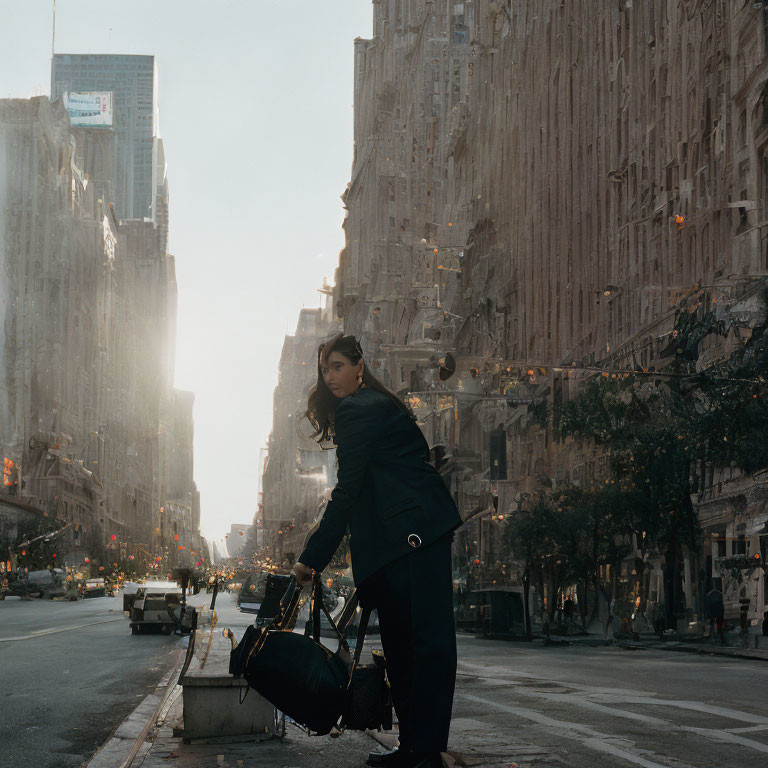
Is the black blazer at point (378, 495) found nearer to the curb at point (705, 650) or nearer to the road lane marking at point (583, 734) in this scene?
the road lane marking at point (583, 734)

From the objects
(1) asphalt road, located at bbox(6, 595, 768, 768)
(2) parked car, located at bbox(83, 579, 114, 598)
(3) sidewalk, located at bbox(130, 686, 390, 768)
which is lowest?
(2) parked car, located at bbox(83, 579, 114, 598)

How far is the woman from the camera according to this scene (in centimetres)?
457

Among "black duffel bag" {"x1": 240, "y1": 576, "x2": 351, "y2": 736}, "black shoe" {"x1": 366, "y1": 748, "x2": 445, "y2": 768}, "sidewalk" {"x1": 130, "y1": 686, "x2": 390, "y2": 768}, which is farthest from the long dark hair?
"sidewalk" {"x1": 130, "y1": 686, "x2": 390, "y2": 768}

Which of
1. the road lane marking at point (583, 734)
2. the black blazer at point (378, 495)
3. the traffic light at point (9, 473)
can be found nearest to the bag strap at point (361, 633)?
the black blazer at point (378, 495)

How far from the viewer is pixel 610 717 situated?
8.41m

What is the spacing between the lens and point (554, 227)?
4925 cm

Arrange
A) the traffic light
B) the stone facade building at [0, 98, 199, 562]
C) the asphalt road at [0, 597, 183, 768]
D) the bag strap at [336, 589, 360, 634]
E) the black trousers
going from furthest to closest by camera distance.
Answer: the stone facade building at [0, 98, 199, 562], the traffic light, the asphalt road at [0, 597, 183, 768], the bag strap at [336, 589, 360, 634], the black trousers

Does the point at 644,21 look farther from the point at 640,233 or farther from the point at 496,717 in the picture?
the point at 496,717

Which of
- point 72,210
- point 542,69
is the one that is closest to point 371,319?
point 72,210

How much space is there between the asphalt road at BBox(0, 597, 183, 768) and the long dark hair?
3217 millimetres

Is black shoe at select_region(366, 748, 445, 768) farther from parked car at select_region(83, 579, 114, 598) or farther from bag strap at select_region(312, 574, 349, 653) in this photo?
parked car at select_region(83, 579, 114, 598)

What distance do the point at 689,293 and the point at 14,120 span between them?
10891 cm

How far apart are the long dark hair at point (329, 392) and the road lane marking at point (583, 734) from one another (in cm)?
237

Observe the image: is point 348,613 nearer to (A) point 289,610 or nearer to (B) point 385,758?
(A) point 289,610
